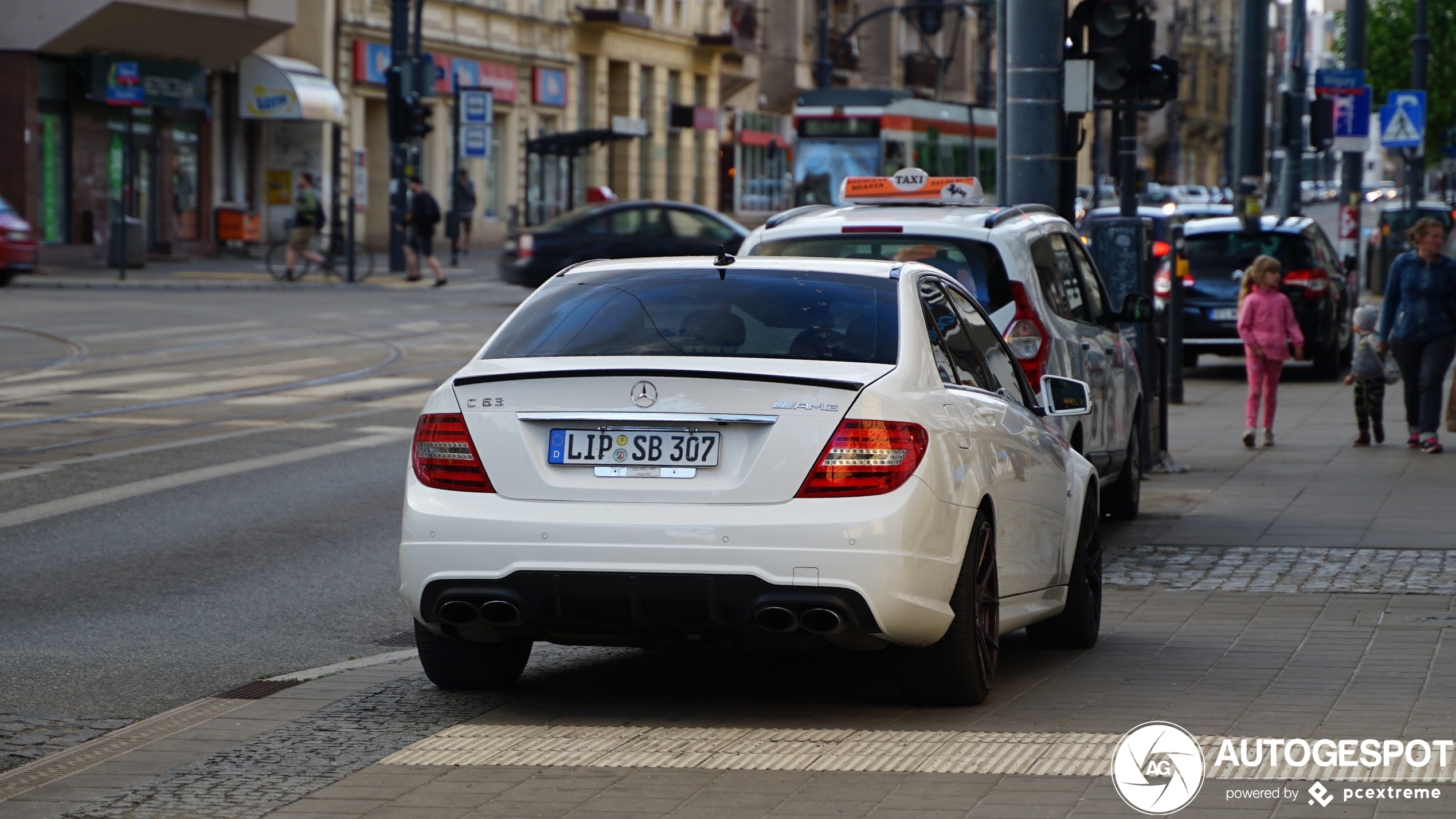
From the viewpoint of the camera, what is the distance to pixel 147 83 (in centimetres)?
3969

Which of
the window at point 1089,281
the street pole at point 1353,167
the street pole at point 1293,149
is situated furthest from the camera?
the street pole at point 1353,167

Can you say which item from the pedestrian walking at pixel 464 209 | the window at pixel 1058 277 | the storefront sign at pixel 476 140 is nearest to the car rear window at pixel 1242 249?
the window at pixel 1058 277

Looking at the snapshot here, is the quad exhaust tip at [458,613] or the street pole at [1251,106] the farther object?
the street pole at [1251,106]

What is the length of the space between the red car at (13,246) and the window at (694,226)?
30.3 ft

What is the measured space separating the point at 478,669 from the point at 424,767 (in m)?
1.15

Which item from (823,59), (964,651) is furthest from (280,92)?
(964,651)

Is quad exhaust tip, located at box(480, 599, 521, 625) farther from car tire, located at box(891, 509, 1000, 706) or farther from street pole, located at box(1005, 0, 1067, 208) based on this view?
street pole, located at box(1005, 0, 1067, 208)

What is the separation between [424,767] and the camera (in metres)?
5.56

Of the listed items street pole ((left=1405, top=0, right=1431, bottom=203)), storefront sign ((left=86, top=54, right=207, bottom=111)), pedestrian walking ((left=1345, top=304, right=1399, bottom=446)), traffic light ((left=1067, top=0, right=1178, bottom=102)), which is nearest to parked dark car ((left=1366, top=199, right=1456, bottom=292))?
street pole ((left=1405, top=0, right=1431, bottom=203))

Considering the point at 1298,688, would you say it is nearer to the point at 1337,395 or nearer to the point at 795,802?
the point at 795,802

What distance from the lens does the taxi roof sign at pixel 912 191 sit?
11141 mm

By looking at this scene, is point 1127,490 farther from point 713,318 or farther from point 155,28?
point 155,28

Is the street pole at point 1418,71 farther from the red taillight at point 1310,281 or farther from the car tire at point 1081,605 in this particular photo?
the car tire at point 1081,605

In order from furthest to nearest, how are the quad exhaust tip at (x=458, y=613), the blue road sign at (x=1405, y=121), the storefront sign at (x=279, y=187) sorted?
the storefront sign at (x=279, y=187) < the blue road sign at (x=1405, y=121) < the quad exhaust tip at (x=458, y=613)
